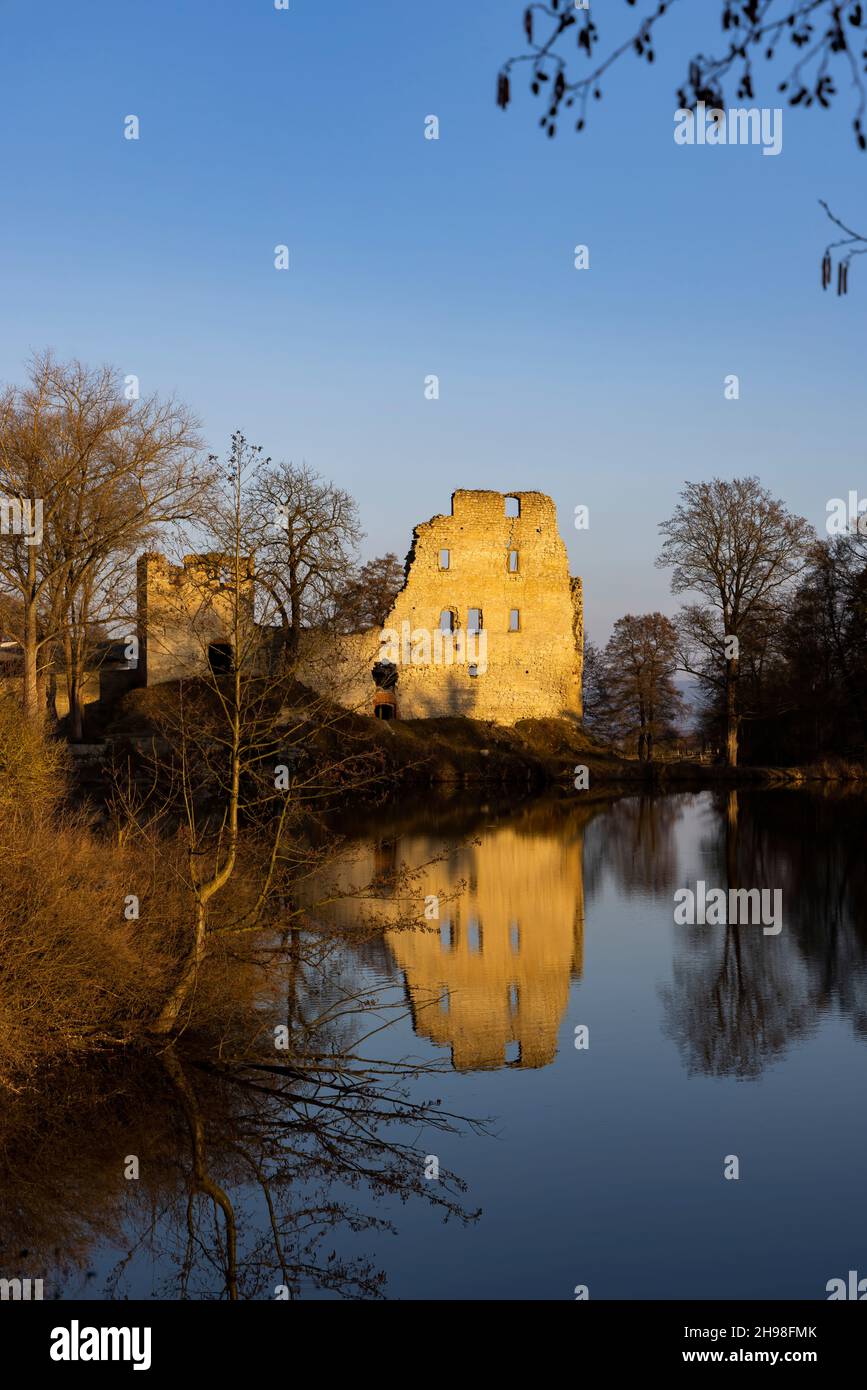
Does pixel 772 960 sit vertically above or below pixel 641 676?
below

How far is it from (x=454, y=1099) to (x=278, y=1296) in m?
3.62

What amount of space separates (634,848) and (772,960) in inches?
459

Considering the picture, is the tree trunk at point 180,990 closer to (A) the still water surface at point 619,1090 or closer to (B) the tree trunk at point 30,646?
(A) the still water surface at point 619,1090

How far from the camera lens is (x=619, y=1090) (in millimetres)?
11258

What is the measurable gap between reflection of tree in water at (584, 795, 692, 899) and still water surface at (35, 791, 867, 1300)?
0.31 m

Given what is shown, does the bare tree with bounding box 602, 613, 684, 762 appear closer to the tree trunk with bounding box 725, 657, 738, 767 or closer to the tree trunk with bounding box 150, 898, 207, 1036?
the tree trunk with bounding box 725, 657, 738, 767

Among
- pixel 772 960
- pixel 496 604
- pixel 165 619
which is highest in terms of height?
pixel 496 604

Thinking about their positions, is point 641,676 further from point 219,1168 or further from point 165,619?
point 219,1168

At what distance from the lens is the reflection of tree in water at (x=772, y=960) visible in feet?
43.1

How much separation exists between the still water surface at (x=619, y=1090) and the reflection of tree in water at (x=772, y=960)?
0.05 metres

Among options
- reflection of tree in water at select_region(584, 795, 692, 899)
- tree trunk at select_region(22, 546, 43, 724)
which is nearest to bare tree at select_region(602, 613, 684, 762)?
reflection of tree in water at select_region(584, 795, 692, 899)

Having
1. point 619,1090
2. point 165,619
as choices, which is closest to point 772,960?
point 619,1090
